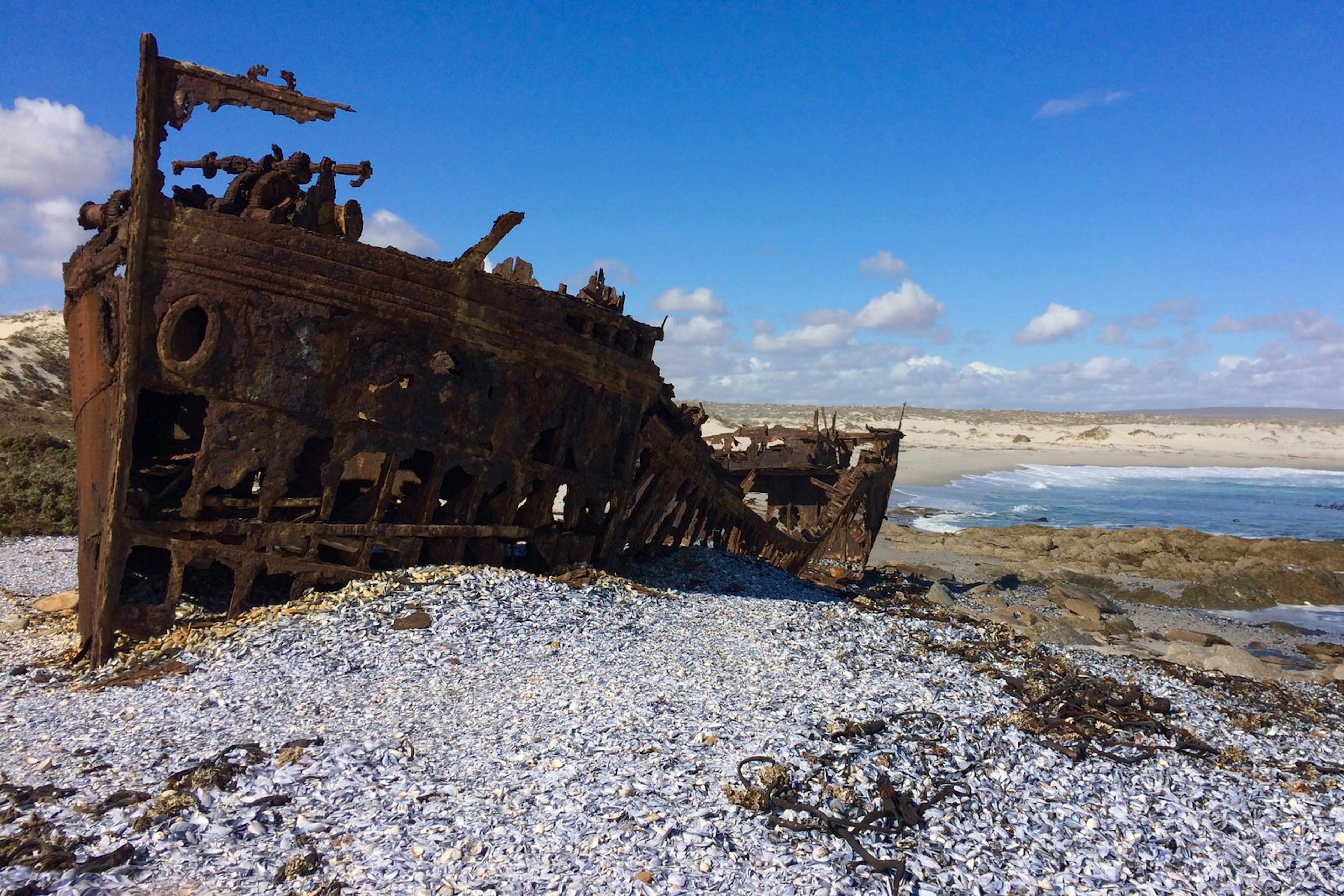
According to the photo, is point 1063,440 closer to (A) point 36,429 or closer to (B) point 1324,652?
(B) point 1324,652

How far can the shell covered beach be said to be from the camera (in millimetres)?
4348

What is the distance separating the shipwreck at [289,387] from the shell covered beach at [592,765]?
0.60 m

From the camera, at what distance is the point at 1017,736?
6484 mm

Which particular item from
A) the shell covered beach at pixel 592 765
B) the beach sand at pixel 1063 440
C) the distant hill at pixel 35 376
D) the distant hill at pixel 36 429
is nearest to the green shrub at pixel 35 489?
the distant hill at pixel 36 429

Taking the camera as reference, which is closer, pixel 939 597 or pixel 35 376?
pixel 939 597

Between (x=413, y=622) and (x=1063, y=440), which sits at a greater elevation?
(x=1063, y=440)

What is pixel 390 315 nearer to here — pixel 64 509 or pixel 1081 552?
pixel 64 509

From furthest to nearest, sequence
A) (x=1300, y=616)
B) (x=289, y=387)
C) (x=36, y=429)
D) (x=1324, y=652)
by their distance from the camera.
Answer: (x=36, y=429) → (x=1300, y=616) → (x=1324, y=652) → (x=289, y=387)

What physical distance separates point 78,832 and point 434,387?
4019 millimetres

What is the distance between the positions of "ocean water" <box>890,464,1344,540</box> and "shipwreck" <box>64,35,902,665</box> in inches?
877

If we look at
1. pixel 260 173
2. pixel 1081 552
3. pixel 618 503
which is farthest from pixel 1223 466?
pixel 260 173

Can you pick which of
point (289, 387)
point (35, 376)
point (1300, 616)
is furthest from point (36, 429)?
point (1300, 616)

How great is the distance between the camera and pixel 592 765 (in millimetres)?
5230

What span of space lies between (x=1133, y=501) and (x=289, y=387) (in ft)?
138
